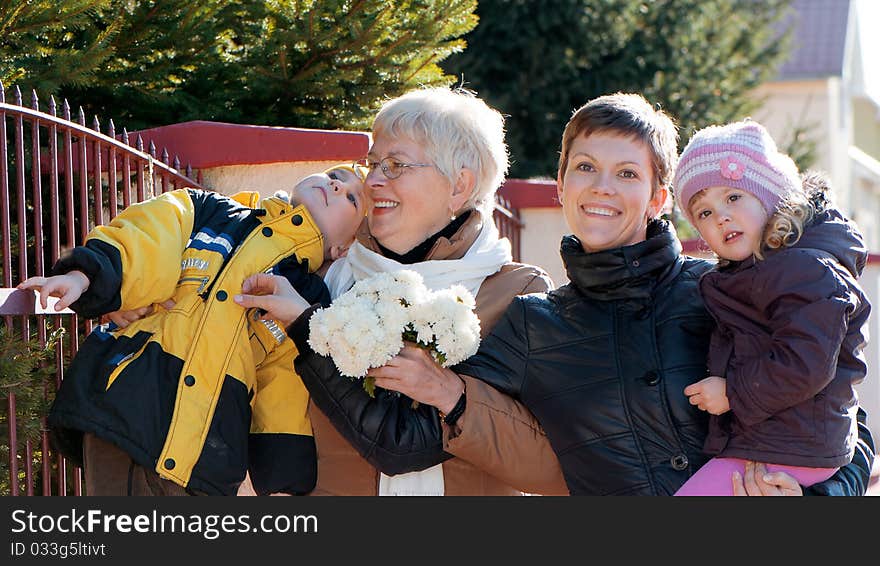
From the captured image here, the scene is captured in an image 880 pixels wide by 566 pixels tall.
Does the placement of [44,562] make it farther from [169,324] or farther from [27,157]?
[27,157]

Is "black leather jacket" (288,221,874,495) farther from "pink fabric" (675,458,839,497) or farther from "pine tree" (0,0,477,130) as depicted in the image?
"pine tree" (0,0,477,130)

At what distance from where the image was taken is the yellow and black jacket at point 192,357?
9.22ft

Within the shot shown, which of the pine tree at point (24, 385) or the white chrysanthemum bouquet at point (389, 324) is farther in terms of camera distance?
the pine tree at point (24, 385)

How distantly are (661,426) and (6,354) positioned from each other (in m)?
1.94

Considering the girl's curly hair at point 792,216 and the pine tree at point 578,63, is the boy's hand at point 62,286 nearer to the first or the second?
the girl's curly hair at point 792,216

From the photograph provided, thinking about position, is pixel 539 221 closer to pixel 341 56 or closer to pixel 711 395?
pixel 341 56

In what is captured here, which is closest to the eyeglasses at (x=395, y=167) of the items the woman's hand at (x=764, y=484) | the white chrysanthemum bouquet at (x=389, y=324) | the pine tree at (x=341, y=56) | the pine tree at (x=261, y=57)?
the white chrysanthemum bouquet at (x=389, y=324)

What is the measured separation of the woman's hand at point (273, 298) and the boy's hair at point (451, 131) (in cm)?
56

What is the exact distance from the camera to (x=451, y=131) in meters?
3.21

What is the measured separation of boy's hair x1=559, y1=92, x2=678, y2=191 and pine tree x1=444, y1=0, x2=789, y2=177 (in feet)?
28.9

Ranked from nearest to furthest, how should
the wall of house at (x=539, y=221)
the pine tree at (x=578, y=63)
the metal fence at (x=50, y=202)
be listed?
the metal fence at (x=50, y=202)
the wall of house at (x=539, y=221)
the pine tree at (x=578, y=63)

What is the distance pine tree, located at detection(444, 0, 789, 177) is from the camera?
12008 mm

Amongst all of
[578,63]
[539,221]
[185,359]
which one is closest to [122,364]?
[185,359]

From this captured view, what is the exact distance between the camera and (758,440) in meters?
2.78
